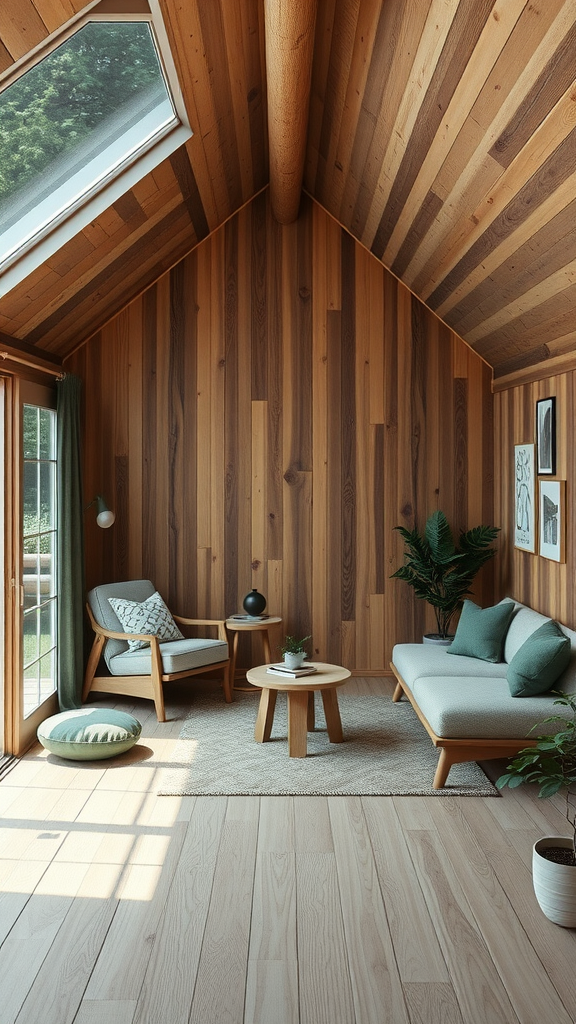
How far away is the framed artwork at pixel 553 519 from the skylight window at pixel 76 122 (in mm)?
2753

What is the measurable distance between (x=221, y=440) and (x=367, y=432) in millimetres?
1074

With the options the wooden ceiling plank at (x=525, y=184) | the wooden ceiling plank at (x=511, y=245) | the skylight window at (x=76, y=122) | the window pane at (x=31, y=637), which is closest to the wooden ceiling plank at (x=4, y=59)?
the skylight window at (x=76, y=122)

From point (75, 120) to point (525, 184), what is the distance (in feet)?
6.27

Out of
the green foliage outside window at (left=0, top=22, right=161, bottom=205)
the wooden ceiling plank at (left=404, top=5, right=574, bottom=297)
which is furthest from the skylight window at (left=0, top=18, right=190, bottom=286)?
the wooden ceiling plank at (left=404, top=5, right=574, bottom=297)

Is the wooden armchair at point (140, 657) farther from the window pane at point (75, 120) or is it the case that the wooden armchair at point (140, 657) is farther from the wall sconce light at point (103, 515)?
the window pane at point (75, 120)

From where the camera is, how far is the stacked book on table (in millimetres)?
4887

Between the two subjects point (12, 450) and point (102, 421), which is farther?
point (102, 421)

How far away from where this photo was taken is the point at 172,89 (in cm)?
407

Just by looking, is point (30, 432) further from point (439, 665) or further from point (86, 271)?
point (439, 665)

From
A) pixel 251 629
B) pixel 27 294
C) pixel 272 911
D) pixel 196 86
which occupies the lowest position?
pixel 272 911

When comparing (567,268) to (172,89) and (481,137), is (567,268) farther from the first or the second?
(172,89)

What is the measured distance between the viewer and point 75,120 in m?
3.77

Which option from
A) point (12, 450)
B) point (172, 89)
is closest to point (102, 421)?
point (12, 450)

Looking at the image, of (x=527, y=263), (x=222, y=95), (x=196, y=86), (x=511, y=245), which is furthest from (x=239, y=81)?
(x=527, y=263)
